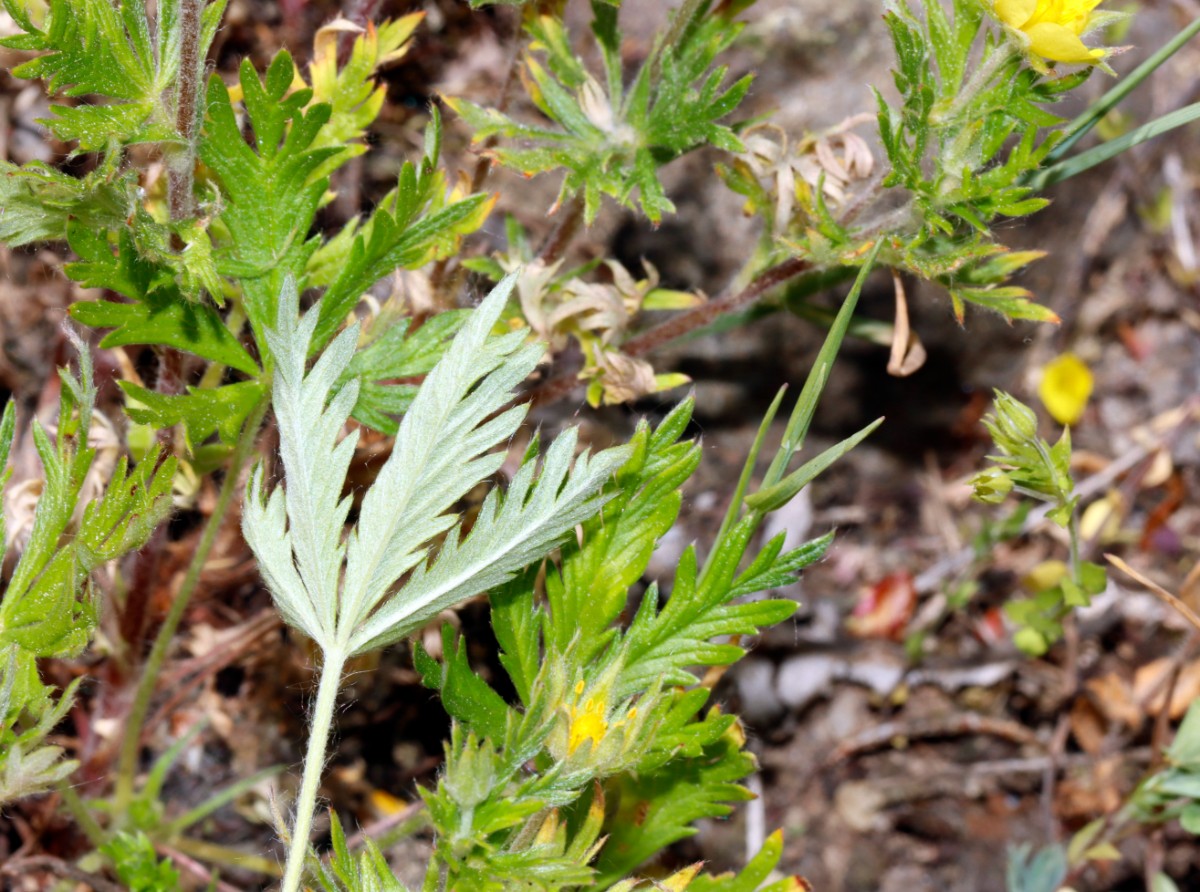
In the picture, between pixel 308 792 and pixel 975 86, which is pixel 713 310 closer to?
pixel 975 86

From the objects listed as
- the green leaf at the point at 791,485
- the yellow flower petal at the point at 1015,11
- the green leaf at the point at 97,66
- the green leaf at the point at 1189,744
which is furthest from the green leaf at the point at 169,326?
the green leaf at the point at 1189,744

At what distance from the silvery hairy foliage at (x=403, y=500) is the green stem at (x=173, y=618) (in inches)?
9.7

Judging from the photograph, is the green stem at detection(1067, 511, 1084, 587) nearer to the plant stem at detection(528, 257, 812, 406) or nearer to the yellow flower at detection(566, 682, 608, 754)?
the plant stem at detection(528, 257, 812, 406)

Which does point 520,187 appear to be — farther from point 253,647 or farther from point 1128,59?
point 1128,59

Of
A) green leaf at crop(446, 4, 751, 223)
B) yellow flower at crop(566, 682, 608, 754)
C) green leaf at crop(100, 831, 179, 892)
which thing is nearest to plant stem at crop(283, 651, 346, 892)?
yellow flower at crop(566, 682, 608, 754)

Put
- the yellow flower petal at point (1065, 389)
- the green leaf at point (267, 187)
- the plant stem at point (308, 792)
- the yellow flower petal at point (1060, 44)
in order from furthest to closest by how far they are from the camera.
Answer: the yellow flower petal at point (1065, 389), the green leaf at point (267, 187), the yellow flower petal at point (1060, 44), the plant stem at point (308, 792)

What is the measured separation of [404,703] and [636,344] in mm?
1091

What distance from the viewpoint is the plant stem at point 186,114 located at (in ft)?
5.02

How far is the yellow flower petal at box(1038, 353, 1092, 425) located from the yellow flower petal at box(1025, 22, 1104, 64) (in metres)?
1.97

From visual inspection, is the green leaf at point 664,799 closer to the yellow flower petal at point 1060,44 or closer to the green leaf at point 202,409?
the green leaf at point 202,409

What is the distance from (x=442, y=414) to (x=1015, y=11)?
101cm

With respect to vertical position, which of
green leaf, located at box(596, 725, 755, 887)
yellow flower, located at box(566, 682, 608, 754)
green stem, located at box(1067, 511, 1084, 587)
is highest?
yellow flower, located at box(566, 682, 608, 754)

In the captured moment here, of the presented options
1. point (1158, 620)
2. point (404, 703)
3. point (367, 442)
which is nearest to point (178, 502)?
point (367, 442)

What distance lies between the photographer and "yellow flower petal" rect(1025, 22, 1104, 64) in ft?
4.85
